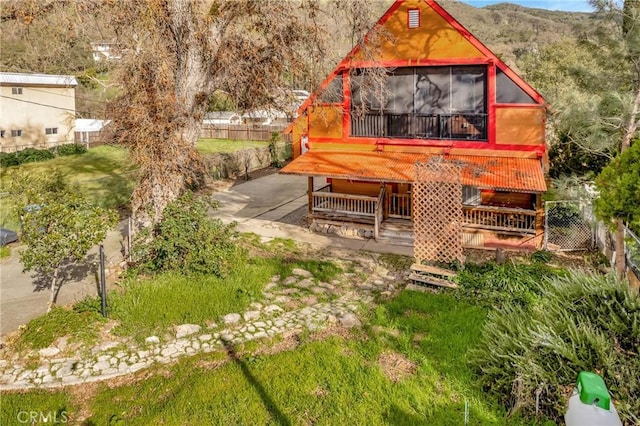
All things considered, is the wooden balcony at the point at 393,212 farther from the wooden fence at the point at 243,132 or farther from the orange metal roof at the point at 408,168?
the wooden fence at the point at 243,132

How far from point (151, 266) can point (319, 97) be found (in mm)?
8114

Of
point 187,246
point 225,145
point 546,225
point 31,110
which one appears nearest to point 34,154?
point 31,110

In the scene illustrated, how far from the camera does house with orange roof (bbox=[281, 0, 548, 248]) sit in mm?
13727

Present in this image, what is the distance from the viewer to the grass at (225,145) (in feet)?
120

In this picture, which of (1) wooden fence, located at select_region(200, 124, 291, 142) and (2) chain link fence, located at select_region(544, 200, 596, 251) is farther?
(1) wooden fence, located at select_region(200, 124, 291, 142)

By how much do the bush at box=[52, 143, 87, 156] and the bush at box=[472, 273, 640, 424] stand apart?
39531 mm

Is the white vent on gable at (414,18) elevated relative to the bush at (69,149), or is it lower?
elevated

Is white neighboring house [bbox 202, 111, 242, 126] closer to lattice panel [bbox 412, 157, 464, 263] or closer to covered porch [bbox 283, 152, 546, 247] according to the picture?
covered porch [bbox 283, 152, 546, 247]

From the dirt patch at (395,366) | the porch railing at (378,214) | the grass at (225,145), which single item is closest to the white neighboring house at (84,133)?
the grass at (225,145)

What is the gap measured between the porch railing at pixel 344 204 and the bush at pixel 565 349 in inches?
333

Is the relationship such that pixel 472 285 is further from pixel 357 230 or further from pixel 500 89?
pixel 500 89

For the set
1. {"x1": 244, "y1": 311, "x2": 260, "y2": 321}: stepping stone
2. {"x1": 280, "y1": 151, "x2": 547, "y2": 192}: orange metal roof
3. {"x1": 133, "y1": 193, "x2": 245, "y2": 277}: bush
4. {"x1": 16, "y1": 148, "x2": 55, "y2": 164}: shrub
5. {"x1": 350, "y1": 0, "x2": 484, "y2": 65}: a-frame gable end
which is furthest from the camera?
{"x1": 16, "y1": 148, "x2": 55, "y2": 164}: shrub

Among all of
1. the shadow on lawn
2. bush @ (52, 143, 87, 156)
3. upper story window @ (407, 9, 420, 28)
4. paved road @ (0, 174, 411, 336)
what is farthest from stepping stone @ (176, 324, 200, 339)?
bush @ (52, 143, 87, 156)

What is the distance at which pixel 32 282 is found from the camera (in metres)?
10.8
